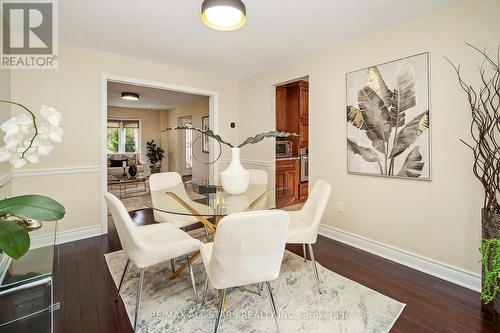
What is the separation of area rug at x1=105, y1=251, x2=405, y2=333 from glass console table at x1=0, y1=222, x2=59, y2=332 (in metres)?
0.56

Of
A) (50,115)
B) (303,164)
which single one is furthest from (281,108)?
(50,115)

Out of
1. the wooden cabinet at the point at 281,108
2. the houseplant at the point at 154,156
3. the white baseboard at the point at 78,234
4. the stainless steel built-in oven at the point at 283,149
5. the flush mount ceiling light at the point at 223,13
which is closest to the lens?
the flush mount ceiling light at the point at 223,13

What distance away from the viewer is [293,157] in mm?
4746

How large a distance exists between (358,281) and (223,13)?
2.37 metres

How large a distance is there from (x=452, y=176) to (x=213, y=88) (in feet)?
11.4

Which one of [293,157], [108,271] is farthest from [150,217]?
[293,157]

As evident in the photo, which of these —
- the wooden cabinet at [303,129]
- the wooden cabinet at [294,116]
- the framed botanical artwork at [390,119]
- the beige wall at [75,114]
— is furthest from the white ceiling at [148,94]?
the framed botanical artwork at [390,119]

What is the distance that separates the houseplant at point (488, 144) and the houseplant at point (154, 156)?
325 inches

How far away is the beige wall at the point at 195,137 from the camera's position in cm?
693

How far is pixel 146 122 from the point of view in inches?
348

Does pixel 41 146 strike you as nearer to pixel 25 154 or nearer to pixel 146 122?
pixel 25 154

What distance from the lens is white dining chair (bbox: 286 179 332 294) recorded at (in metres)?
1.87

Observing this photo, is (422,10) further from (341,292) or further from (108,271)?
(108,271)

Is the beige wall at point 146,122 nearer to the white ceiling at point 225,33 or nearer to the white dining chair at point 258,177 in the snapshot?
the white ceiling at point 225,33
